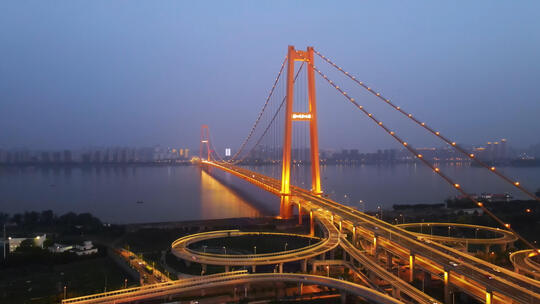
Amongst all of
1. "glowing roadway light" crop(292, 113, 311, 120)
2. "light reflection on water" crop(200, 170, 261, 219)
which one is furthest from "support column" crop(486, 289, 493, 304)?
"light reflection on water" crop(200, 170, 261, 219)

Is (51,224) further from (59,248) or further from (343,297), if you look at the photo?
(343,297)

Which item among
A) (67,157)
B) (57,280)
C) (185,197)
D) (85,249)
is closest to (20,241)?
(85,249)

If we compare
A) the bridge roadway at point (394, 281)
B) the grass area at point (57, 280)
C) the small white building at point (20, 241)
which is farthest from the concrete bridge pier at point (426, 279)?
the small white building at point (20, 241)

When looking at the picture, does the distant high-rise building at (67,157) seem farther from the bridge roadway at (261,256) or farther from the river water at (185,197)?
the bridge roadway at (261,256)

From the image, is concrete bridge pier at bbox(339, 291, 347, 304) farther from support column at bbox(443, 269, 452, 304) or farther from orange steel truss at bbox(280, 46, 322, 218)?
orange steel truss at bbox(280, 46, 322, 218)

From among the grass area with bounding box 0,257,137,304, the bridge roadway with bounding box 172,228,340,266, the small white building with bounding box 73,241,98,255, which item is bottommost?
the grass area with bounding box 0,257,137,304

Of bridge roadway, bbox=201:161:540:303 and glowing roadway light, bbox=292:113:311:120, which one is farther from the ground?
glowing roadway light, bbox=292:113:311:120

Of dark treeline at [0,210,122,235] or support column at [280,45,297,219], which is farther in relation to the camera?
support column at [280,45,297,219]

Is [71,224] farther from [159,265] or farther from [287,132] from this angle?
[287,132]

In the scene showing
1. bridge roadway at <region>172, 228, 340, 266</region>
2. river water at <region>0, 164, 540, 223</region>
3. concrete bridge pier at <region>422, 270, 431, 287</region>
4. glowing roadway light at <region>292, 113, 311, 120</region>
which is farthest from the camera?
river water at <region>0, 164, 540, 223</region>
